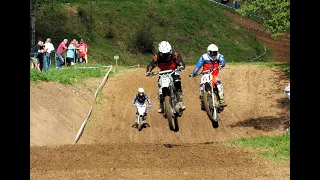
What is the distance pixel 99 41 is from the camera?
4803 centimetres

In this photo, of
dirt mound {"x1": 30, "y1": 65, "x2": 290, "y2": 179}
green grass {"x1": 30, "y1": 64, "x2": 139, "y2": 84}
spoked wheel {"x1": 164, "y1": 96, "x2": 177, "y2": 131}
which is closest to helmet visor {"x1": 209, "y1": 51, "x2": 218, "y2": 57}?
spoked wheel {"x1": 164, "y1": 96, "x2": 177, "y2": 131}

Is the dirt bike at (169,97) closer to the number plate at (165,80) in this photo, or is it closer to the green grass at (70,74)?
the number plate at (165,80)

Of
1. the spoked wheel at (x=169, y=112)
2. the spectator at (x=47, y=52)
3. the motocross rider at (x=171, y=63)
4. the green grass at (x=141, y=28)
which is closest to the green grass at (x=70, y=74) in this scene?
the spectator at (x=47, y=52)

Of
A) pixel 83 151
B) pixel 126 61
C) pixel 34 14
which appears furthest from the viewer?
pixel 126 61

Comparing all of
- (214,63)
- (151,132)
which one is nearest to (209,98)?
(214,63)

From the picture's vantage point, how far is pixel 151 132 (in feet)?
88.7

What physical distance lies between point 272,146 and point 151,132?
843cm

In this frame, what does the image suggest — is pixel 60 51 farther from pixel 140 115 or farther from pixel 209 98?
pixel 209 98

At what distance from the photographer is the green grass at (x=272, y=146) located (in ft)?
57.1
